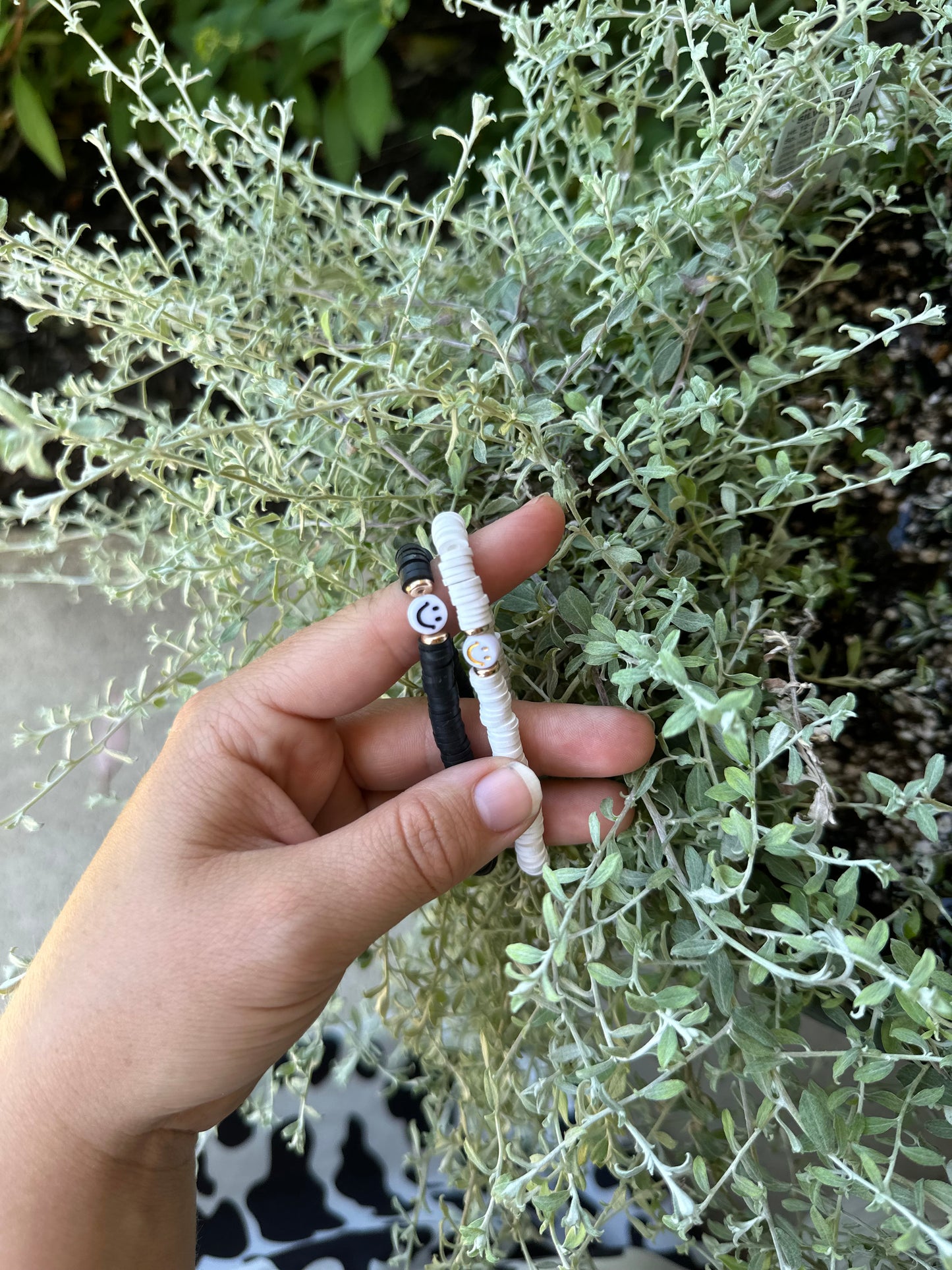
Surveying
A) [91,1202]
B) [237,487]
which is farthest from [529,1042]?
[237,487]

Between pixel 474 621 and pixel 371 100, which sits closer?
pixel 474 621

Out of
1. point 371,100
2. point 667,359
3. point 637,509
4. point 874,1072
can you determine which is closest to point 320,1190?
point 874,1072

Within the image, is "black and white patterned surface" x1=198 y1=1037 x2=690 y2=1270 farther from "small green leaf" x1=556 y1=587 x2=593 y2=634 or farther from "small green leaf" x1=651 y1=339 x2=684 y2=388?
"small green leaf" x1=651 y1=339 x2=684 y2=388

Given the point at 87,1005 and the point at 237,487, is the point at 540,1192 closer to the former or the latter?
the point at 87,1005

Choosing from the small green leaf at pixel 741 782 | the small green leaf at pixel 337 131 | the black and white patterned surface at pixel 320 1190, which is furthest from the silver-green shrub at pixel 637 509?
the small green leaf at pixel 337 131

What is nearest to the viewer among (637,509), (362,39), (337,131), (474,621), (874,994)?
(874,994)

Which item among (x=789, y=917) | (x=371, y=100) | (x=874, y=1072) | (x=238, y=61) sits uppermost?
(x=238, y=61)

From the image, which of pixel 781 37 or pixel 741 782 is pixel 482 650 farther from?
pixel 781 37
